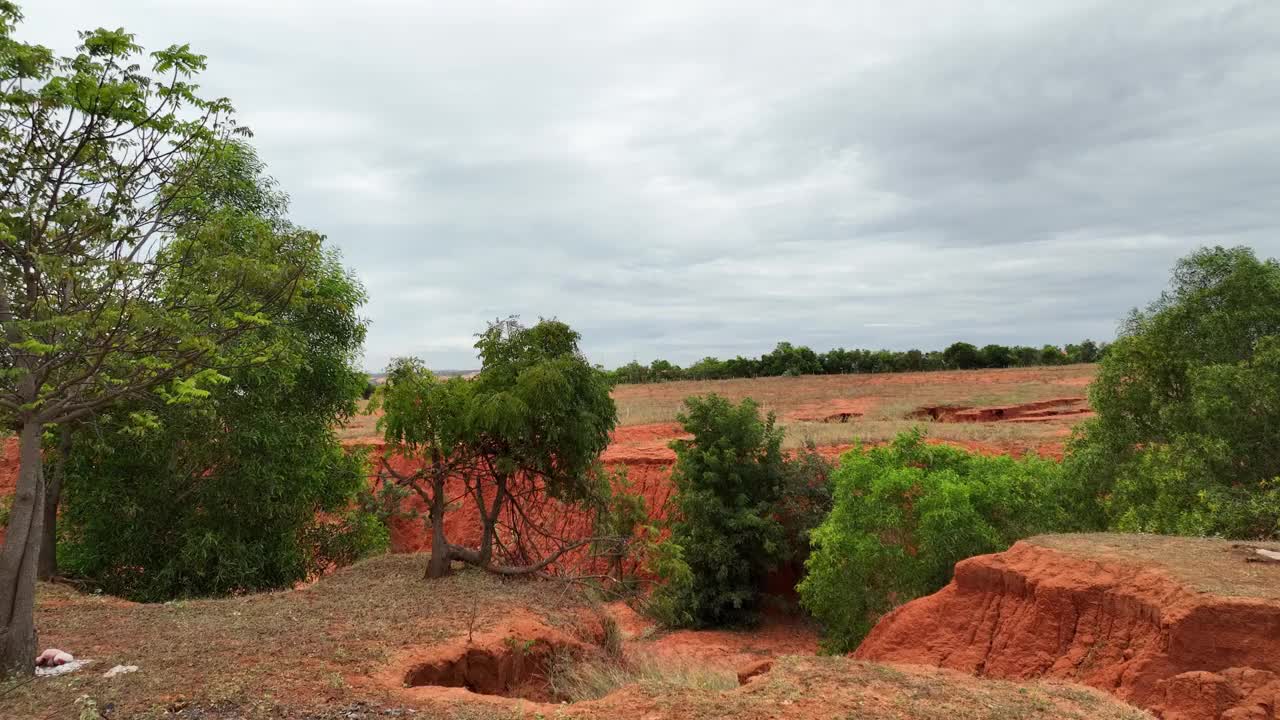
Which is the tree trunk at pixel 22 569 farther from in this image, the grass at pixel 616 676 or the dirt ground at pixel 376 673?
the grass at pixel 616 676

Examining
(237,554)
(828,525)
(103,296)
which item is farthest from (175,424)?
(828,525)

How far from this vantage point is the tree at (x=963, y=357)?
244ft

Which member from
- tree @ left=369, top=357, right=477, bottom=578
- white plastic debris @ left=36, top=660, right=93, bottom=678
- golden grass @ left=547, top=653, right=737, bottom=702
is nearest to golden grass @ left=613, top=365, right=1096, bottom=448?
tree @ left=369, top=357, right=477, bottom=578

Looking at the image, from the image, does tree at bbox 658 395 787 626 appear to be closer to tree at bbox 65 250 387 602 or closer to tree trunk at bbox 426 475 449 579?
tree trunk at bbox 426 475 449 579

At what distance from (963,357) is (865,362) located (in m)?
9.08

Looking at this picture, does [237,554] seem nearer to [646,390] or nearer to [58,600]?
[58,600]

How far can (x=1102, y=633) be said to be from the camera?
9.73m

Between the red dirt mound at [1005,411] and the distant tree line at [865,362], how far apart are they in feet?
92.9

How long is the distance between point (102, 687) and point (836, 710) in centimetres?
728

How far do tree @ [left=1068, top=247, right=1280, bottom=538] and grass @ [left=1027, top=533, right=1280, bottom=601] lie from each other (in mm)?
2936

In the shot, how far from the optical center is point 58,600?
13.1 m

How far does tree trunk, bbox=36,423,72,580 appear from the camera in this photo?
15.6 meters

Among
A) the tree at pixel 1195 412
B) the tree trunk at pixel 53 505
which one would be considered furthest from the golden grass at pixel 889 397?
the tree trunk at pixel 53 505

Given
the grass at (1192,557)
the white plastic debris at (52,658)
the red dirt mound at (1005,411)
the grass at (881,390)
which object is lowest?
the white plastic debris at (52,658)
